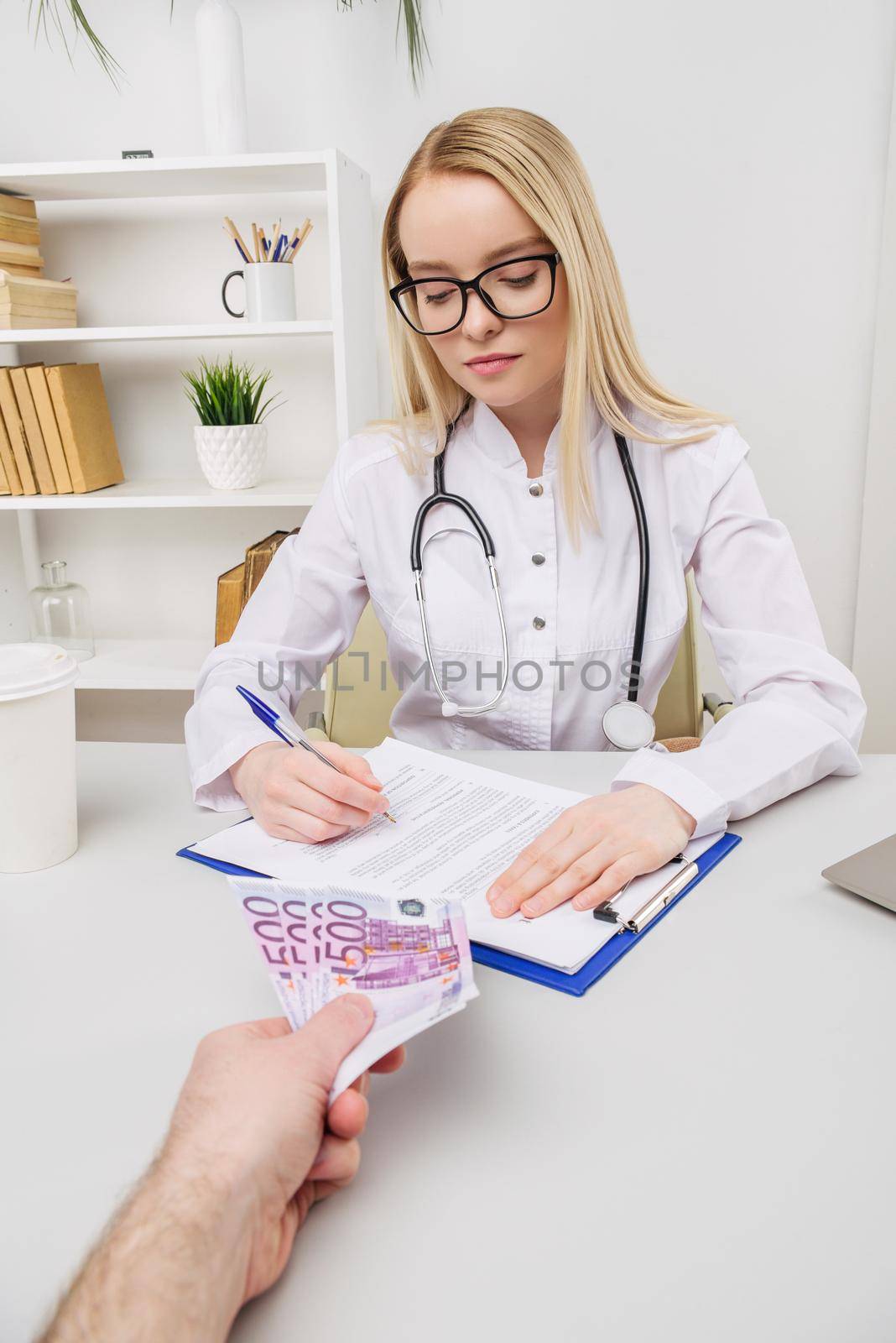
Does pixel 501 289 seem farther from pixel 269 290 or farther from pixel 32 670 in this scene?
pixel 269 290

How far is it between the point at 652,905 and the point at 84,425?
181cm

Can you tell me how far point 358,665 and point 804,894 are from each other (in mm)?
879

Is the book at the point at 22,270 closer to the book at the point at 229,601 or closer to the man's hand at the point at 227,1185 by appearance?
the book at the point at 229,601

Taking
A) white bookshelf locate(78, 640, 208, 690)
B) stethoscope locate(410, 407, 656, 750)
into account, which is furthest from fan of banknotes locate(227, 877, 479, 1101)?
white bookshelf locate(78, 640, 208, 690)

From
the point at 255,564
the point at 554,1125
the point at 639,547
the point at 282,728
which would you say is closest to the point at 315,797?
the point at 282,728

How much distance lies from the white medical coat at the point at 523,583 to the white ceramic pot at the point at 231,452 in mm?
680

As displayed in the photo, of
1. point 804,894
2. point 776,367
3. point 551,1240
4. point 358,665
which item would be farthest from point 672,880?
point 776,367

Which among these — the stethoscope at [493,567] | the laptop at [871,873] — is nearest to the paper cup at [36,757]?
the stethoscope at [493,567]

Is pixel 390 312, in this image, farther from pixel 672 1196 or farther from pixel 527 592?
pixel 672 1196

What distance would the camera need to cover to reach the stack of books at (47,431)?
2062mm

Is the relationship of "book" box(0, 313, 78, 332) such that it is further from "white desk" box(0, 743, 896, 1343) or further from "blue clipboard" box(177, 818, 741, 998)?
"blue clipboard" box(177, 818, 741, 998)

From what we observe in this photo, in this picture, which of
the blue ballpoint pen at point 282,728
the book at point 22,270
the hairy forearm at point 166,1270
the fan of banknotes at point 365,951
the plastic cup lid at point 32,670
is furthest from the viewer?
the book at point 22,270

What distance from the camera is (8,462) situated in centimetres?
210

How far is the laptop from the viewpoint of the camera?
2.54 feet
